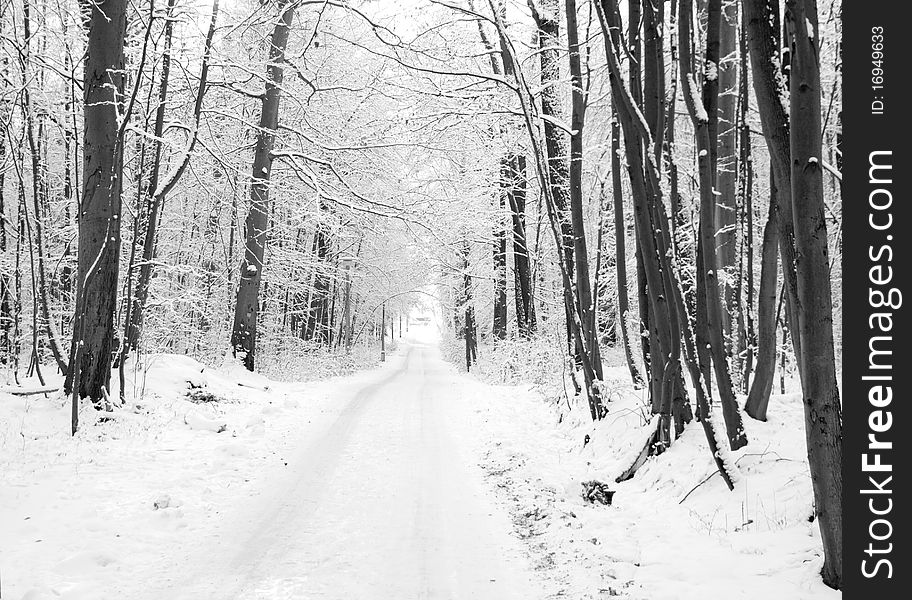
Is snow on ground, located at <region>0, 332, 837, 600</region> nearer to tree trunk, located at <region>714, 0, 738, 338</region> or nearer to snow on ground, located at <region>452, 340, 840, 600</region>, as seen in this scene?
snow on ground, located at <region>452, 340, 840, 600</region>

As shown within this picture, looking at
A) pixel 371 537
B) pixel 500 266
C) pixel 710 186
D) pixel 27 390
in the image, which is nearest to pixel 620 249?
pixel 710 186

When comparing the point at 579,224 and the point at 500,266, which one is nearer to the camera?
the point at 579,224

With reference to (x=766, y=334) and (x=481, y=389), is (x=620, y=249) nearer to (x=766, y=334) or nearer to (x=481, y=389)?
(x=766, y=334)

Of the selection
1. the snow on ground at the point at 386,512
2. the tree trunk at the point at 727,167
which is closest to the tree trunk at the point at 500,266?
the tree trunk at the point at 727,167

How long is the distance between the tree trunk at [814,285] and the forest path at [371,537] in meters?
1.83

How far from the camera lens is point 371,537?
4570 mm

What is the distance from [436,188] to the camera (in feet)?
56.1

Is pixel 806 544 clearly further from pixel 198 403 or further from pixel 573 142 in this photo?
pixel 198 403

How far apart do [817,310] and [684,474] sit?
279cm

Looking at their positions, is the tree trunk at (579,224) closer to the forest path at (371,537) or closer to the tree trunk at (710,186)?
the forest path at (371,537)

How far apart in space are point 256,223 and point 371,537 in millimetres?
12201

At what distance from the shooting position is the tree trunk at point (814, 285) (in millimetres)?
2918

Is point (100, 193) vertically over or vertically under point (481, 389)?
over
